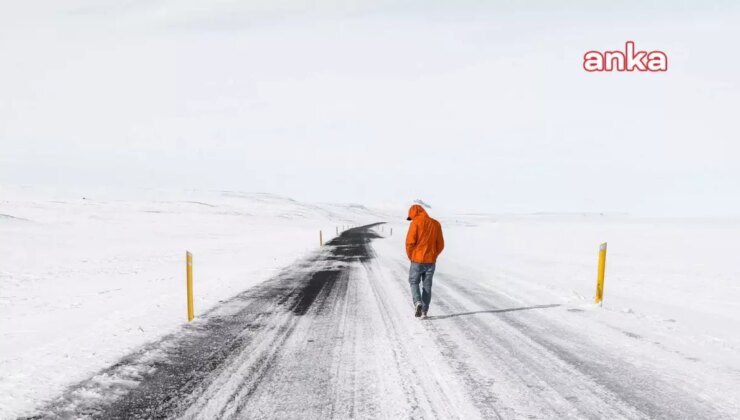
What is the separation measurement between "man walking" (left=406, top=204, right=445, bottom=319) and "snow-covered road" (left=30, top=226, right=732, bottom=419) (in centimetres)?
42

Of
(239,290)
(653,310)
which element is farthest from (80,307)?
(653,310)

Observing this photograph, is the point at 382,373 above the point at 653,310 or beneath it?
above

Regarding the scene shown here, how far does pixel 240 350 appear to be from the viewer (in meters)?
5.51

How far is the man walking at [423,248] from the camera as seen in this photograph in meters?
7.61

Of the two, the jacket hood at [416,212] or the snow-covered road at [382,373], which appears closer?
the snow-covered road at [382,373]

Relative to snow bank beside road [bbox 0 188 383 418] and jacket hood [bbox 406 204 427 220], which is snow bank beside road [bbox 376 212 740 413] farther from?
snow bank beside road [bbox 0 188 383 418]

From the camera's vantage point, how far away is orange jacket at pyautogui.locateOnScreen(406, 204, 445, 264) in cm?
762

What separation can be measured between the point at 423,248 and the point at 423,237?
0.59 feet

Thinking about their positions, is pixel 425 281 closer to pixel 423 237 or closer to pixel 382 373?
pixel 423 237

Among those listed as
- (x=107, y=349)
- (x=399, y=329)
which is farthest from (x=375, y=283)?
(x=107, y=349)

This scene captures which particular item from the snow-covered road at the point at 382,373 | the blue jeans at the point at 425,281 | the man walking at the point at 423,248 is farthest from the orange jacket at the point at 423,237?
the snow-covered road at the point at 382,373

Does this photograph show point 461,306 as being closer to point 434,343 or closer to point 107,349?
point 434,343

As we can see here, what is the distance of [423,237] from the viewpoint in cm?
765

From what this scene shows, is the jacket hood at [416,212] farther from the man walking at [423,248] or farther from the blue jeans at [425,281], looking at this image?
the blue jeans at [425,281]
